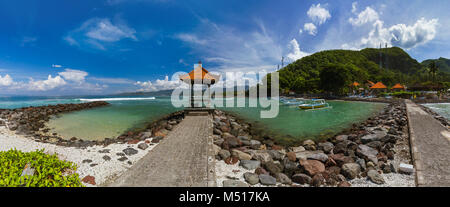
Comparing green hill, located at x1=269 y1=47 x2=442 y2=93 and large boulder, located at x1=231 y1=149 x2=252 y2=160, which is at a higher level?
green hill, located at x1=269 y1=47 x2=442 y2=93

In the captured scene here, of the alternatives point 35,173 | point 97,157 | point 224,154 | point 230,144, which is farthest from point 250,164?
point 97,157

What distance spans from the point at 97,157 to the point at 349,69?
253 ft

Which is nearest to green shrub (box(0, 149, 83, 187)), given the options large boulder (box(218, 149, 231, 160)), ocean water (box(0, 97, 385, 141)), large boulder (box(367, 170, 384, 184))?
large boulder (box(218, 149, 231, 160))

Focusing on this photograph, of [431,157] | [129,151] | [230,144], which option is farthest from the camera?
[230,144]

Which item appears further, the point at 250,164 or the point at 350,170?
the point at 250,164

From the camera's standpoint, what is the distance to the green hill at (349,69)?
144 ft

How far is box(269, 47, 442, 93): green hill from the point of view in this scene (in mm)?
43844

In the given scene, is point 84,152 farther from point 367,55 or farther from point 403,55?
point 403,55

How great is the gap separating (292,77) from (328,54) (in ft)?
123

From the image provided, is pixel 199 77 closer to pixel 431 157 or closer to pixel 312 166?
pixel 312 166

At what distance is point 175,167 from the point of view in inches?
149

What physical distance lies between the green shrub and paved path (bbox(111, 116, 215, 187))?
74 cm

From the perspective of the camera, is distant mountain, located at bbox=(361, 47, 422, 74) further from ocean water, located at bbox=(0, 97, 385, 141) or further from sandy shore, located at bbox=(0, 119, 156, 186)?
sandy shore, located at bbox=(0, 119, 156, 186)
